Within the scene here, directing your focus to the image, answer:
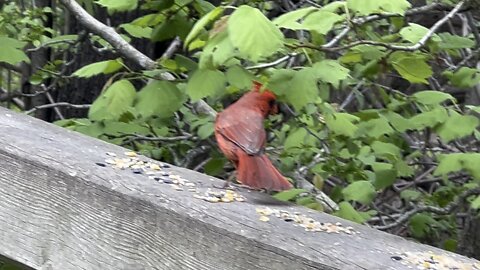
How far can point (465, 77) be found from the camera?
2.49 m

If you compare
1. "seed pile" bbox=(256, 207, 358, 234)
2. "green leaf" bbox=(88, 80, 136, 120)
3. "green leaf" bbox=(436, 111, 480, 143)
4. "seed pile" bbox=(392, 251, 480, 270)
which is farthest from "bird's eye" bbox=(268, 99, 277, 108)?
"seed pile" bbox=(392, 251, 480, 270)

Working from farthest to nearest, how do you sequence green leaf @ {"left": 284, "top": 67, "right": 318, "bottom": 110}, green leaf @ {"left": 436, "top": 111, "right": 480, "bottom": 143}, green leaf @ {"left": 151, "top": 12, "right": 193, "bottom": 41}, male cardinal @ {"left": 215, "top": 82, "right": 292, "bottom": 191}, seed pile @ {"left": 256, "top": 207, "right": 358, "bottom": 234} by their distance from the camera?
green leaf @ {"left": 436, "top": 111, "right": 480, "bottom": 143}, green leaf @ {"left": 151, "top": 12, "right": 193, "bottom": 41}, green leaf @ {"left": 284, "top": 67, "right": 318, "bottom": 110}, male cardinal @ {"left": 215, "top": 82, "right": 292, "bottom": 191}, seed pile @ {"left": 256, "top": 207, "right": 358, "bottom": 234}

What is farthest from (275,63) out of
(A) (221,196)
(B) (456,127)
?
(B) (456,127)

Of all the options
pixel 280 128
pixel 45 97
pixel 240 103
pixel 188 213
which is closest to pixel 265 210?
pixel 188 213

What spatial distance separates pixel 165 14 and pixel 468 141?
1.61m

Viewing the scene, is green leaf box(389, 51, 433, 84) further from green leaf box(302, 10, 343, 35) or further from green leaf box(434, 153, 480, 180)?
green leaf box(302, 10, 343, 35)

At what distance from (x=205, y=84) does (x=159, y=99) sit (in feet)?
0.65

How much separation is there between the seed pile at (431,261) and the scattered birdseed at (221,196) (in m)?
0.32

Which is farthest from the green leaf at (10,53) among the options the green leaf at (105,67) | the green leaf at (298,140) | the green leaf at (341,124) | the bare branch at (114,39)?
the green leaf at (341,124)

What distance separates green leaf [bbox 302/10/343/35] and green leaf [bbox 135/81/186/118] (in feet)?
1.63

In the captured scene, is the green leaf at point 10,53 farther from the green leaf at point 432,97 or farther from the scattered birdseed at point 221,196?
the scattered birdseed at point 221,196

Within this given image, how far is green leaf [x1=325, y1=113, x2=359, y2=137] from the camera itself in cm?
231

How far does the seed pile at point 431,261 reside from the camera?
1119mm

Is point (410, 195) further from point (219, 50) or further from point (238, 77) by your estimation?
point (219, 50)
